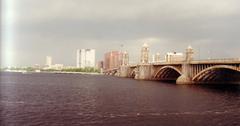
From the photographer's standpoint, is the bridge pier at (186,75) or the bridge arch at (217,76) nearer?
the bridge arch at (217,76)

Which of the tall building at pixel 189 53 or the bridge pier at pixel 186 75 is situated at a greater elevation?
the tall building at pixel 189 53

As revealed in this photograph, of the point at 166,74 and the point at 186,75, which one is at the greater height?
the point at 166,74

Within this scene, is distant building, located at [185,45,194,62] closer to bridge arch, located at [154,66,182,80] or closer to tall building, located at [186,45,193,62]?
tall building, located at [186,45,193,62]

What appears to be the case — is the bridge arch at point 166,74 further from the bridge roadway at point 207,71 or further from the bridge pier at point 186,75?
the bridge pier at point 186,75

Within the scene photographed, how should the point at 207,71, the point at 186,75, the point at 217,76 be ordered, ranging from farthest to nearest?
the point at 186,75 < the point at 217,76 < the point at 207,71

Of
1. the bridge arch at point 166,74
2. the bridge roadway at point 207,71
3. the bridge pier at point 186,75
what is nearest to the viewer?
the bridge roadway at point 207,71

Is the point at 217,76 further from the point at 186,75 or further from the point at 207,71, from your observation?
the point at 207,71

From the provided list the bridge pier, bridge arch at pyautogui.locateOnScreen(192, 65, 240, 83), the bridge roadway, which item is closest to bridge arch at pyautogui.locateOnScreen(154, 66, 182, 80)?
the bridge roadway

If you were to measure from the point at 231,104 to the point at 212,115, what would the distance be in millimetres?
15068

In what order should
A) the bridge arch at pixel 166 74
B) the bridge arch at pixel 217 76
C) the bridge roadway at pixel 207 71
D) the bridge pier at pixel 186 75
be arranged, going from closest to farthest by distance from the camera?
the bridge roadway at pixel 207 71 → the bridge arch at pixel 217 76 → the bridge pier at pixel 186 75 → the bridge arch at pixel 166 74

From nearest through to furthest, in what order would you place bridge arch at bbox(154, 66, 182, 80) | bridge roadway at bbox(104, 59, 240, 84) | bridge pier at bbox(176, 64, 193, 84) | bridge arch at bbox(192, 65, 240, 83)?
1. bridge roadway at bbox(104, 59, 240, 84)
2. bridge arch at bbox(192, 65, 240, 83)
3. bridge pier at bbox(176, 64, 193, 84)
4. bridge arch at bbox(154, 66, 182, 80)

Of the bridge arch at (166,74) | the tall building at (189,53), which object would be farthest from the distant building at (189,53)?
the bridge arch at (166,74)

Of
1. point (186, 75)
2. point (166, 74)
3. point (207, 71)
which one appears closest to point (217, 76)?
point (186, 75)

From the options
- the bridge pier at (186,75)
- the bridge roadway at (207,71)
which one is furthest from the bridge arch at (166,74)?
the bridge pier at (186,75)
